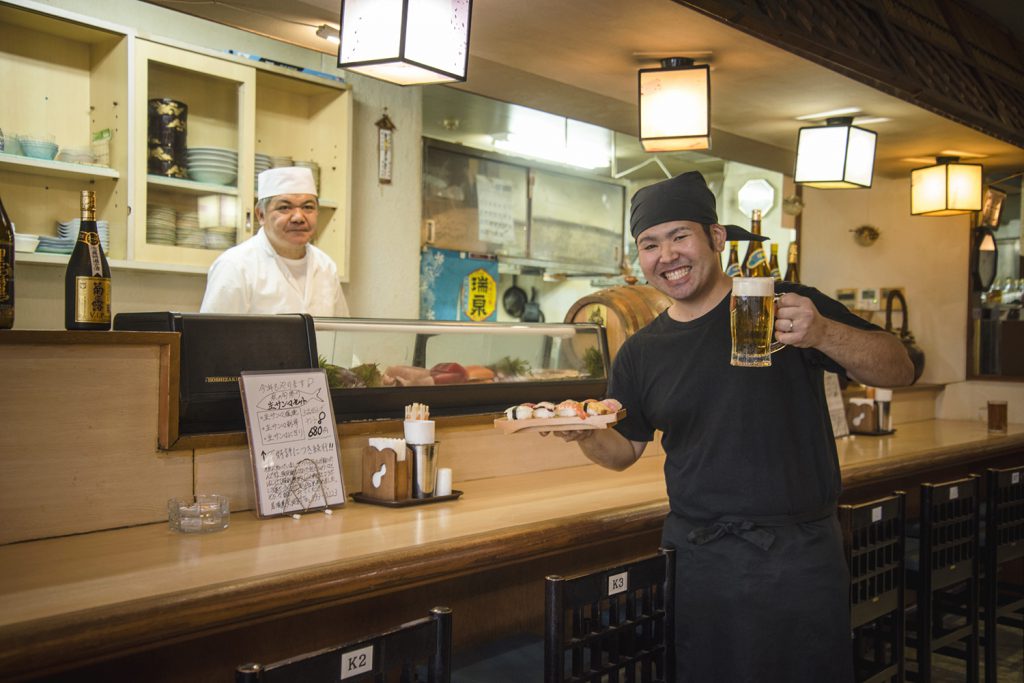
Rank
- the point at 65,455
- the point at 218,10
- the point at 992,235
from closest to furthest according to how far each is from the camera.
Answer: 1. the point at 65,455
2. the point at 218,10
3. the point at 992,235

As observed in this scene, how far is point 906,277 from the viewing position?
6.39m

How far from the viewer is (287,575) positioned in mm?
1655

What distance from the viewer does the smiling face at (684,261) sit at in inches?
85.0

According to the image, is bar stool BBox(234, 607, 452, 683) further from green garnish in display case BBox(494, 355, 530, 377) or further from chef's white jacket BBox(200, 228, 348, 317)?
chef's white jacket BBox(200, 228, 348, 317)

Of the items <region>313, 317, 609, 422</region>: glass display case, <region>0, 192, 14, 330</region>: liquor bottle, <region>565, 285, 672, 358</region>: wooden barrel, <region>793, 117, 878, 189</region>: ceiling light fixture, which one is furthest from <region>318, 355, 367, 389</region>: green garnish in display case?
<region>793, 117, 878, 189</region>: ceiling light fixture

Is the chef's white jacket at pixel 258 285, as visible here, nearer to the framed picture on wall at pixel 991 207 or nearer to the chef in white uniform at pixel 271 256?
the chef in white uniform at pixel 271 256

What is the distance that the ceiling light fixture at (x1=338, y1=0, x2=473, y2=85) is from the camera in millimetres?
2664

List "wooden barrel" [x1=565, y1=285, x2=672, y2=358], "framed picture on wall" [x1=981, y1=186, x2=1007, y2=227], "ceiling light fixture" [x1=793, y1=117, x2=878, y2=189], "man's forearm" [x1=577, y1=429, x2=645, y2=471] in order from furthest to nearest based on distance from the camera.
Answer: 1. "framed picture on wall" [x1=981, y1=186, x2=1007, y2=227]
2. "ceiling light fixture" [x1=793, y1=117, x2=878, y2=189]
3. "wooden barrel" [x1=565, y1=285, x2=672, y2=358]
4. "man's forearm" [x1=577, y1=429, x2=645, y2=471]

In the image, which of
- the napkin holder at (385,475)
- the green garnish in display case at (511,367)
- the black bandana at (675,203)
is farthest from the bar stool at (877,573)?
the napkin holder at (385,475)

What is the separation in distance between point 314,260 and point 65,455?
2.52 metres

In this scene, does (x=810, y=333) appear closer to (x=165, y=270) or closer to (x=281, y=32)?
(x=281, y=32)

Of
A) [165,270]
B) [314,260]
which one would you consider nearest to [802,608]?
[314,260]

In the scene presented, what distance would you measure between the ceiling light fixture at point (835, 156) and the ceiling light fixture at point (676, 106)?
44.2 inches

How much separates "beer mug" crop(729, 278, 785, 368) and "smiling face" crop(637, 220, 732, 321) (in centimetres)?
25
